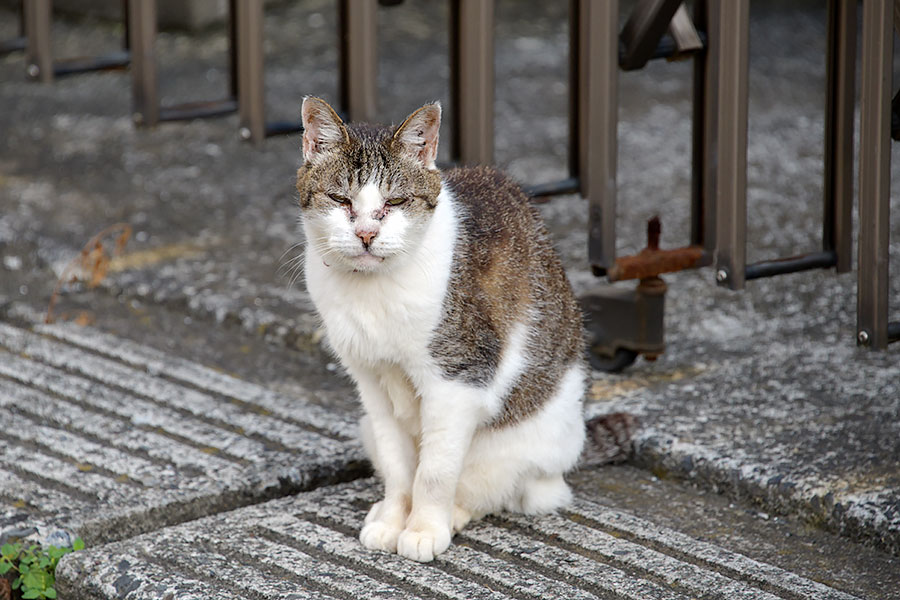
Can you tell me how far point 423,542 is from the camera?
2541 millimetres

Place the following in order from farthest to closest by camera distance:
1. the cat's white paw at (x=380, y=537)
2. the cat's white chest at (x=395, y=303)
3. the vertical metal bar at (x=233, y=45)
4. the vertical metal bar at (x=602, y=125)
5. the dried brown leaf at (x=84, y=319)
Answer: the vertical metal bar at (x=233, y=45)
the dried brown leaf at (x=84, y=319)
the vertical metal bar at (x=602, y=125)
the cat's white paw at (x=380, y=537)
the cat's white chest at (x=395, y=303)

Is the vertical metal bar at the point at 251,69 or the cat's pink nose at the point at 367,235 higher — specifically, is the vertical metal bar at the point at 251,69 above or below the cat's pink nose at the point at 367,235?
above

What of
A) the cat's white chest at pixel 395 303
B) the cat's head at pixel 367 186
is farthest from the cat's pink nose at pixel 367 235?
the cat's white chest at pixel 395 303

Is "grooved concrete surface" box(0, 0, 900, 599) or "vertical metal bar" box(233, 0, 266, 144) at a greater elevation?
"vertical metal bar" box(233, 0, 266, 144)

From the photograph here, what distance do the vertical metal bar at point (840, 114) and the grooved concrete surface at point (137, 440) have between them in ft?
4.35

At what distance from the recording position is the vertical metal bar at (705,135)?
10.6 ft

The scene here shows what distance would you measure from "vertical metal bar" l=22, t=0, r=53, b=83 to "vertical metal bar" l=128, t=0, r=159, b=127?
0.36m

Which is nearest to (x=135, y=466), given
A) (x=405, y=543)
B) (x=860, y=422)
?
(x=405, y=543)

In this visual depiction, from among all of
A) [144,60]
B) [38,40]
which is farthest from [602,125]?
[38,40]

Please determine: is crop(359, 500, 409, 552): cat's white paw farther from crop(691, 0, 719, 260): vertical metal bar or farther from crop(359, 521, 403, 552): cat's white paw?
crop(691, 0, 719, 260): vertical metal bar

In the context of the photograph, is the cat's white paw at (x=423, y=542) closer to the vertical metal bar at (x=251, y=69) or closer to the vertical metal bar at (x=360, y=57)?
Answer: the vertical metal bar at (x=360, y=57)

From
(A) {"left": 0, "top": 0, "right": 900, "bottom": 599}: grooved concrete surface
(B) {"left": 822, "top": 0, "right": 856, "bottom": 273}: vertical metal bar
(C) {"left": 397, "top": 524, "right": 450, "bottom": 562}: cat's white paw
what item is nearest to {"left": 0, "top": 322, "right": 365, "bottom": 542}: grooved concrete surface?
(A) {"left": 0, "top": 0, "right": 900, "bottom": 599}: grooved concrete surface

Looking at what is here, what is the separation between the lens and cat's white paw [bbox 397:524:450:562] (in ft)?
8.32

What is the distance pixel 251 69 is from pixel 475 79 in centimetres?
79
